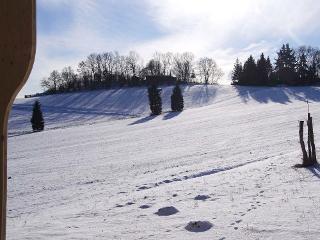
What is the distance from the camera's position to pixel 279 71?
10388 centimetres

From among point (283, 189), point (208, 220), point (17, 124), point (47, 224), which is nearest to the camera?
point (208, 220)

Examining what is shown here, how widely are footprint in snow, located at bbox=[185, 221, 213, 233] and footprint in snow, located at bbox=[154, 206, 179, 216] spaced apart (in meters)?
1.13

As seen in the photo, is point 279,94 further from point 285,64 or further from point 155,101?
point 285,64

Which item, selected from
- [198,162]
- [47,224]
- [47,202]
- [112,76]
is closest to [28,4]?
[47,224]

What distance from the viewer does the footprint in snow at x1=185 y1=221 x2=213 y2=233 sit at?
23.7ft

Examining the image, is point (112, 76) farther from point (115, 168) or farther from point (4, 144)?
point (4, 144)

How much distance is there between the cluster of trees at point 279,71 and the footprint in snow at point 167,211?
87.3 meters

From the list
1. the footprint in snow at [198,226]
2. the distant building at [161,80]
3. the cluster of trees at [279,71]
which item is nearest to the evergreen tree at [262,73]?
the cluster of trees at [279,71]

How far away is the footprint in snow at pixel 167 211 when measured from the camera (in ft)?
28.3

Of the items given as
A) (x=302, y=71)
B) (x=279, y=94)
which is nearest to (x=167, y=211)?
(x=279, y=94)

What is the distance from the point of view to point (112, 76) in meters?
127

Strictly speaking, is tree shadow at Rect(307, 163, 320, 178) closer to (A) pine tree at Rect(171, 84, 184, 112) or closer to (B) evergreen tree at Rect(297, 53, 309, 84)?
(A) pine tree at Rect(171, 84, 184, 112)

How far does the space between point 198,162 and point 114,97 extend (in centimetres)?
8116

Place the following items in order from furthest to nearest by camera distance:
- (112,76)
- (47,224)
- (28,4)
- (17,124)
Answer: (112,76)
(17,124)
(47,224)
(28,4)
